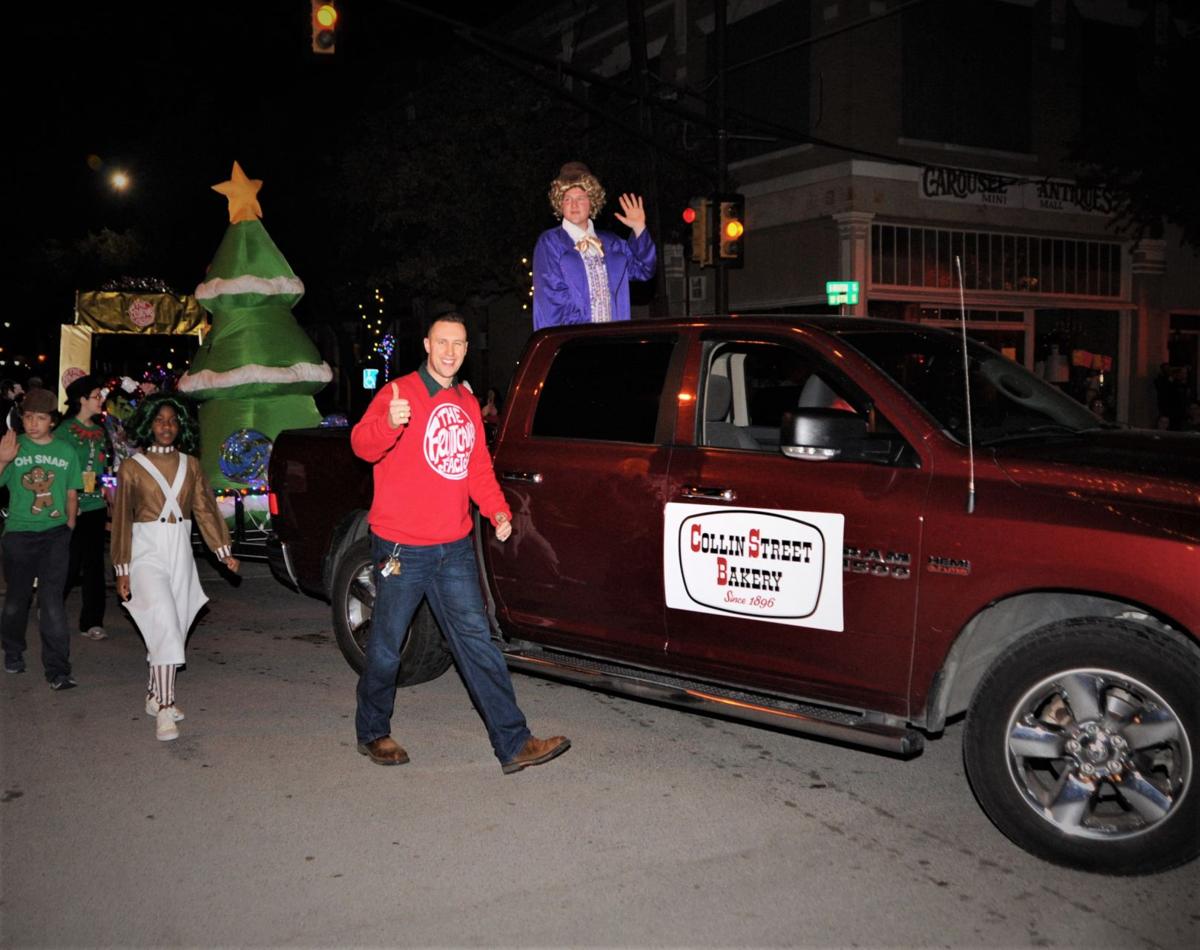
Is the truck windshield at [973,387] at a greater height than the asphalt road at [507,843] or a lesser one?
greater

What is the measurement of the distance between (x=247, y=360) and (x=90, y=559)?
4977 mm

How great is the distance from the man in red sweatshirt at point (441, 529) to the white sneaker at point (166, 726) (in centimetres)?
128

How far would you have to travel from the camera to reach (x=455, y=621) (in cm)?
541

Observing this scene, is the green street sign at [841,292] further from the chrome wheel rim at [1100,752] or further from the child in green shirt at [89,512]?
the chrome wheel rim at [1100,752]

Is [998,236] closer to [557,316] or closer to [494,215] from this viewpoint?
[494,215]

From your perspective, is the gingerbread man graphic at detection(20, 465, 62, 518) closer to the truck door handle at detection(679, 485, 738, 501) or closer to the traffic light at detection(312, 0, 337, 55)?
the truck door handle at detection(679, 485, 738, 501)

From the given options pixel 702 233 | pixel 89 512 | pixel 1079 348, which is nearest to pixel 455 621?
pixel 89 512

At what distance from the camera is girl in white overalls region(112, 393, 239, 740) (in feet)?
20.4

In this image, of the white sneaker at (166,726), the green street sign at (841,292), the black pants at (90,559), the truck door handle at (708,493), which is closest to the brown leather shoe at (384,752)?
the white sneaker at (166,726)

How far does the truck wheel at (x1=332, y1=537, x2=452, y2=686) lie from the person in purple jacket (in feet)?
5.66

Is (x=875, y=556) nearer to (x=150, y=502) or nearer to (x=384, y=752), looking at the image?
(x=384, y=752)

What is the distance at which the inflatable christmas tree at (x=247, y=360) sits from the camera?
1334cm

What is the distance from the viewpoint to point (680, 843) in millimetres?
4711

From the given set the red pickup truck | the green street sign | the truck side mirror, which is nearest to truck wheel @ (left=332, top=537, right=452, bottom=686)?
the red pickup truck
